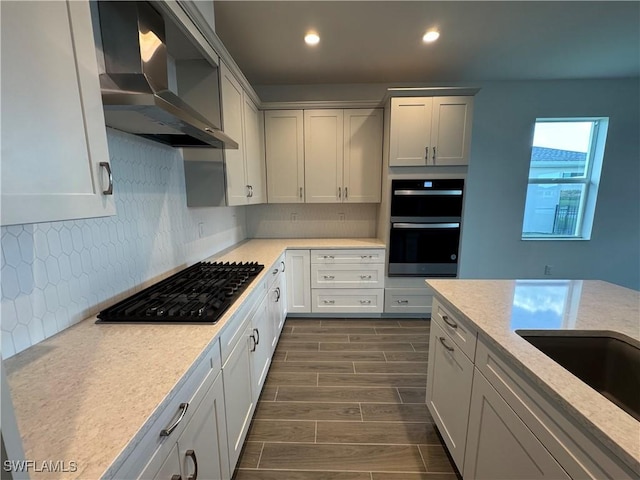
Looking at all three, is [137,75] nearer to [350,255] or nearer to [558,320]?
[558,320]

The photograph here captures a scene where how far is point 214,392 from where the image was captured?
104 centimetres

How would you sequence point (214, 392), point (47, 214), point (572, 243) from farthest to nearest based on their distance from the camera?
point (572, 243) → point (214, 392) → point (47, 214)

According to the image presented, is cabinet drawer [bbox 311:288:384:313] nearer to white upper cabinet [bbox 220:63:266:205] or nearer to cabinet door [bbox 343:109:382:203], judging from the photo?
cabinet door [bbox 343:109:382:203]

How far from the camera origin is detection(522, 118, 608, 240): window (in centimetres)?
345

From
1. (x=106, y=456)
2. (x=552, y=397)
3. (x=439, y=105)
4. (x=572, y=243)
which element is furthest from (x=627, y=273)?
(x=106, y=456)

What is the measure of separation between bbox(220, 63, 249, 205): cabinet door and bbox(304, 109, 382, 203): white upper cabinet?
95 cm

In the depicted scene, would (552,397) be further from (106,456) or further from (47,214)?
(47,214)

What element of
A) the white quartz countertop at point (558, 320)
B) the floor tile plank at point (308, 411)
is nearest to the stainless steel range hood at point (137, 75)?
the white quartz countertop at point (558, 320)

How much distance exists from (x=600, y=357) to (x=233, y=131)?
2536 millimetres

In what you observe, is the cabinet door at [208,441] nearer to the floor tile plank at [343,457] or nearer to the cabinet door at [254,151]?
the floor tile plank at [343,457]

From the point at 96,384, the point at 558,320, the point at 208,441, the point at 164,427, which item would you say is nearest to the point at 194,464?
the point at 208,441

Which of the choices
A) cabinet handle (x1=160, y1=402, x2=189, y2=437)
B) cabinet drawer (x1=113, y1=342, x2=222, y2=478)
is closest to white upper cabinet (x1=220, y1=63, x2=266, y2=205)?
cabinet drawer (x1=113, y1=342, x2=222, y2=478)

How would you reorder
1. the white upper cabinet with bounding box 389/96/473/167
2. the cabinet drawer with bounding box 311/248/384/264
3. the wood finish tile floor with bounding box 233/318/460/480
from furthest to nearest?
the cabinet drawer with bounding box 311/248/384/264
the white upper cabinet with bounding box 389/96/473/167
the wood finish tile floor with bounding box 233/318/460/480

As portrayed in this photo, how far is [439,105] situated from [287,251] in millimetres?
2211
